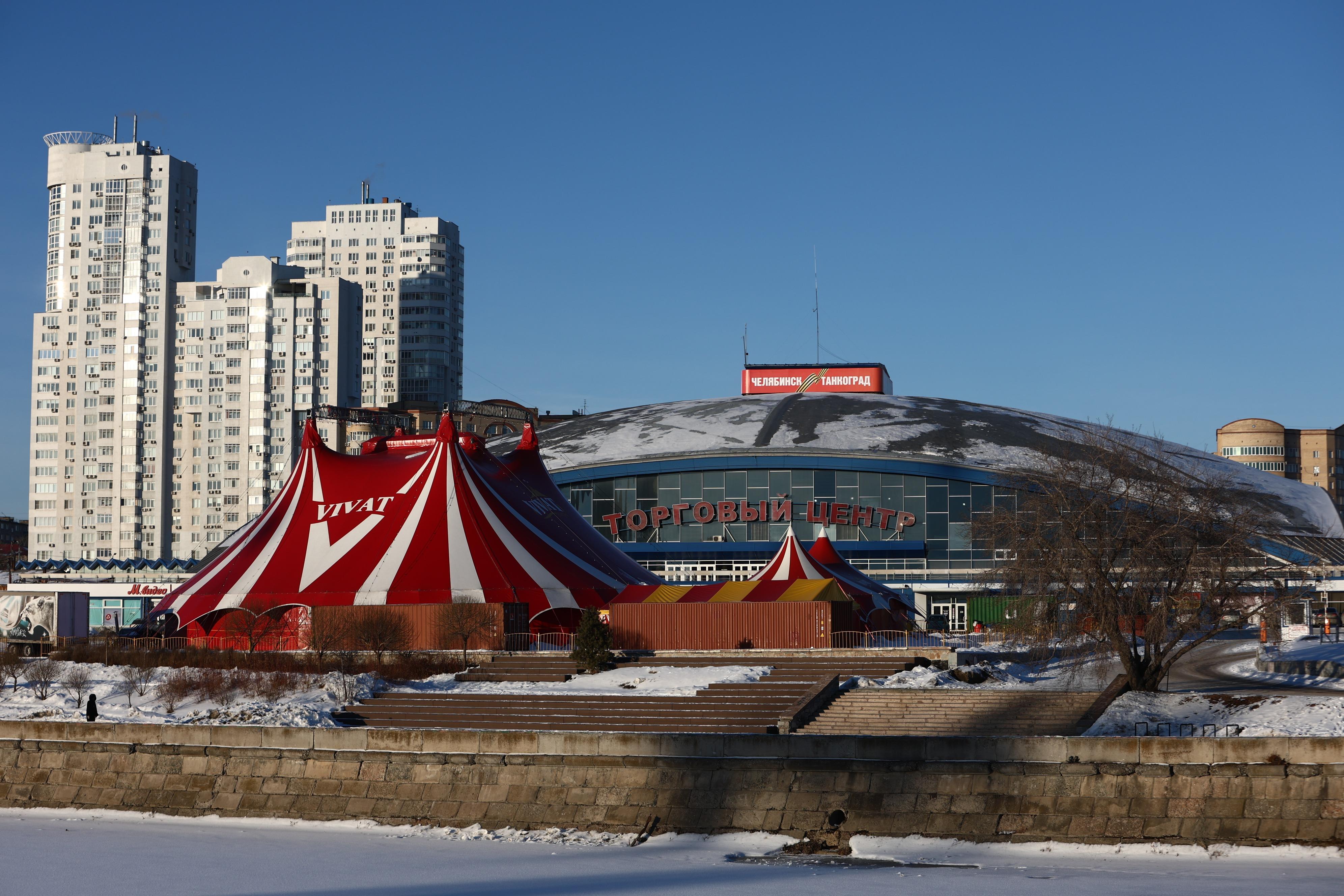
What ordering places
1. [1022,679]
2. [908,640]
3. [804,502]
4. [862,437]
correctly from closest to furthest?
[1022,679]
[908,640]
[804,502]
[862,437]

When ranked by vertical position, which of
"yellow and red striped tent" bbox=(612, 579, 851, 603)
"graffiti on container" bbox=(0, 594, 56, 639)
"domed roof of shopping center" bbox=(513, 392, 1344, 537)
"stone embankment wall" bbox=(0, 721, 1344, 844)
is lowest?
"stone embankment wall" bbox=(0, 721, 1344, 844)

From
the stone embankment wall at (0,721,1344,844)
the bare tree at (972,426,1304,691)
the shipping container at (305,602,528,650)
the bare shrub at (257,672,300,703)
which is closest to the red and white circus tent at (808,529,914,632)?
the shipping container at (305,602,528,650)

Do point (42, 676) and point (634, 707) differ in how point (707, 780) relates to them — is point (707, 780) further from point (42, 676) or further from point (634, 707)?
point (42, 676)

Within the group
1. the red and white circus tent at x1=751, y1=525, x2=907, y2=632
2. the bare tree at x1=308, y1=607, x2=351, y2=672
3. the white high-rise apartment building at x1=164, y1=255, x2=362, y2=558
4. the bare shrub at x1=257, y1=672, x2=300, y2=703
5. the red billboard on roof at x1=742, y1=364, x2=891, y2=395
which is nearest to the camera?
the bare shrub at x1=257, y1=672, x2=300, y2=703

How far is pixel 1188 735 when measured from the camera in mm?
22812

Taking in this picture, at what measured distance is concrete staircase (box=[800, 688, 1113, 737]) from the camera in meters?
24.8

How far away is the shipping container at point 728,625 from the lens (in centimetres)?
3578

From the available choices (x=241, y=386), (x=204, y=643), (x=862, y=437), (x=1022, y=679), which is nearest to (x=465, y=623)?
(x=204, y=643)

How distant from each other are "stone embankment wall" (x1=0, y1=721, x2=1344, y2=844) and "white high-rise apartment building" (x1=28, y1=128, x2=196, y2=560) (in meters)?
112

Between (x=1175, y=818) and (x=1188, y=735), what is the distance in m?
3.38

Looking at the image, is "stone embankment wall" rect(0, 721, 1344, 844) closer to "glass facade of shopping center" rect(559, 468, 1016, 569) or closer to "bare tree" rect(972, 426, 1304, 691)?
"bare tree" rect(972, 426, 1304, 691)

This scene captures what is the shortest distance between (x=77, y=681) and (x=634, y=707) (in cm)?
1453

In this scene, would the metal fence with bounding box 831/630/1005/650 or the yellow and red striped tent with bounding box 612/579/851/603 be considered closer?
the metal fence with bounding box 831/630/1005/650

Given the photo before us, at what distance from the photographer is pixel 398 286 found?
162000 millimetres
